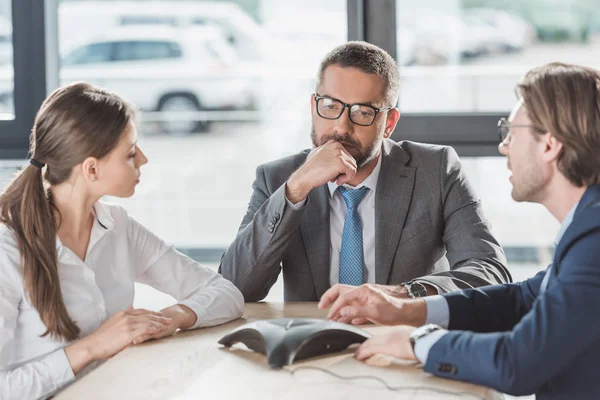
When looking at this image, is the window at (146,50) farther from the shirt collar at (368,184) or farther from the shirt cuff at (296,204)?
the shirt cuff at (296,204)

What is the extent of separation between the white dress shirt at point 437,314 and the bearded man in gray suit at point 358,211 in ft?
1.57

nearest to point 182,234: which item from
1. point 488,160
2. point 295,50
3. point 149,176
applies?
point 149,176

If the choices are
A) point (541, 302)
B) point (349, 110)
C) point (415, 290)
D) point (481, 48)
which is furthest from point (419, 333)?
point (481, 48)

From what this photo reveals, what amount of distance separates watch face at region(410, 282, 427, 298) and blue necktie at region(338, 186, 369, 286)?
37 cm

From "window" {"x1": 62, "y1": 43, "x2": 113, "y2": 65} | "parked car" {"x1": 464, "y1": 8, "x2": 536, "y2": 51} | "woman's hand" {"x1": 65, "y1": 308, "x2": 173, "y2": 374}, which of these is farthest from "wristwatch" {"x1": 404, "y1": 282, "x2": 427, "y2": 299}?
"window" {"x1": 62, "y1": 43, "x2": 113, "y2": 65}

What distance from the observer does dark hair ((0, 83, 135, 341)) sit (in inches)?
69.2

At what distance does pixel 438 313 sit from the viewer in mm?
1748

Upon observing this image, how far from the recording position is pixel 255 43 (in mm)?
3789

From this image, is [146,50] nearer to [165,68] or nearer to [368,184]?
[165,68]

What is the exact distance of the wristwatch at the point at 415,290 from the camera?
197cm

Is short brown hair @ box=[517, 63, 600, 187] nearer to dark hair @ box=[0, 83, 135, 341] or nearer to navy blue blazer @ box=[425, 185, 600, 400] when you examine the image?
navy blue blazer @ box=[425, 185, 600, 400]

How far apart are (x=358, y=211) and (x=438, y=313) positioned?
69cm

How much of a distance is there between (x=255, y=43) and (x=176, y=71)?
405 millimetres

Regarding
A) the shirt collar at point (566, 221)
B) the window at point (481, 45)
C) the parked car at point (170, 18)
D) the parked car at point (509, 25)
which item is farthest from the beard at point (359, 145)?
the parked car at point (170, 18)
